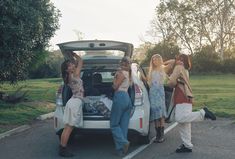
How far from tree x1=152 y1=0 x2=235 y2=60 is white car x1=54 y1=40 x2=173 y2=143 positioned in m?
46.9

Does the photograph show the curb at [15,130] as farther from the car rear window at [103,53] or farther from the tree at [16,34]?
the car rear window at [103,53]

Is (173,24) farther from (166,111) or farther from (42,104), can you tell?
(166,111)

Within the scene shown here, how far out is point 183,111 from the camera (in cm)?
861

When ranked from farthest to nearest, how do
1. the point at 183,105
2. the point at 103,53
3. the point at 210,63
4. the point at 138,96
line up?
the point at 210,63, the point at 103,53, the point at 138,96, the point at 183,105

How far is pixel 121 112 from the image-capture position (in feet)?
27.6

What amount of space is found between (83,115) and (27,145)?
5.84 ft

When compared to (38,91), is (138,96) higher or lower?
higher

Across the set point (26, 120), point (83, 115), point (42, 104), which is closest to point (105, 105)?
point (83, 115)

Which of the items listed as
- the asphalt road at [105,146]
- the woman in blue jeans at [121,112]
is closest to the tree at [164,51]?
the asphalt road at [105,146]

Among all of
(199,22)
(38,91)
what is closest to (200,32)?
(199,22)

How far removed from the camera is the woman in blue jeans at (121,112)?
8328mm

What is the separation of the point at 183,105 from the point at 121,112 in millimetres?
1184

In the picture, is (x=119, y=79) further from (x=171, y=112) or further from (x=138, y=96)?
(x=171, y=112)

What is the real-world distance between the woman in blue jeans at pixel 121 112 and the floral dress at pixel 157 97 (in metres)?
0.94
